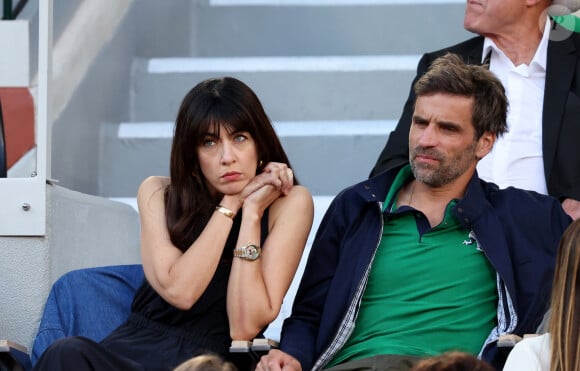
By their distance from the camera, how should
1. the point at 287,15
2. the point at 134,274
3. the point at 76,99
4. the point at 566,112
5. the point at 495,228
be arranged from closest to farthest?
the point at 495,228
the point at 134,274
the point at 566,112
the point at 76,99
the point at 287,15

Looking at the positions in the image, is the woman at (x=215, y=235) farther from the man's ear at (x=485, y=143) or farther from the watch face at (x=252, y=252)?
the man's ear at (x=485, y=143)

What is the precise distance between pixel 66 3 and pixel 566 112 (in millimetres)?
2286

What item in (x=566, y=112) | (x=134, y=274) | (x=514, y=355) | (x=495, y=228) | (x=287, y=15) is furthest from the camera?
(x=287, y=15)

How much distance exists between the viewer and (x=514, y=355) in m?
3.22

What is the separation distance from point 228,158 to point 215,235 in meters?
0.23

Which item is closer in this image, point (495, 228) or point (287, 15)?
point (495, 228)

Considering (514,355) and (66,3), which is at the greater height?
(66,3)

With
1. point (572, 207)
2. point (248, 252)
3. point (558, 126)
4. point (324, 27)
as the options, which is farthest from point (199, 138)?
point (324, 27)

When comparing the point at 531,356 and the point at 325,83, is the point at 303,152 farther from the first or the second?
the point at 531,356

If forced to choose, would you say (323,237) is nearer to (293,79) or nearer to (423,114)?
(423,114)

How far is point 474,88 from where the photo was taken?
13.6 feet

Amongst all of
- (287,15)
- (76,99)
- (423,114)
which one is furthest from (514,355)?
(287,15)

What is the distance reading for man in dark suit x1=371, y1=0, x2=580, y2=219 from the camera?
15.6ft

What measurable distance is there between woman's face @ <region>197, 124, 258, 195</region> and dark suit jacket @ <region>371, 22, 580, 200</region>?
63 cm
